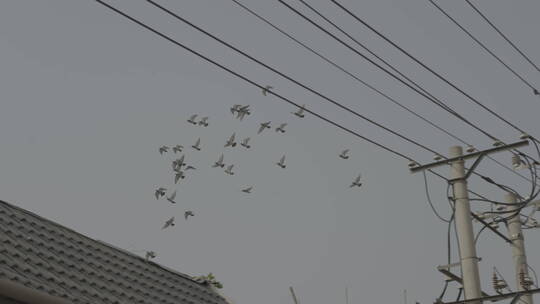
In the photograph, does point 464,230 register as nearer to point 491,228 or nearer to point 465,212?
point 465,212

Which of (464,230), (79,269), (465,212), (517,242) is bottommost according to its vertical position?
(79,269)

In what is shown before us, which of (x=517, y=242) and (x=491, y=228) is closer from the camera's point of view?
(x=491, y=228)

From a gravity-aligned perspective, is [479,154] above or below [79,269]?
above

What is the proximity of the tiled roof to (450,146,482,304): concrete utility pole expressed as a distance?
4.22 m

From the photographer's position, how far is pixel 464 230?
1454 centimetres

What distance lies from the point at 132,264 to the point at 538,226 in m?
9.43

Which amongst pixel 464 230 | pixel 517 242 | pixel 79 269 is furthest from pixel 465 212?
pixel 79 269

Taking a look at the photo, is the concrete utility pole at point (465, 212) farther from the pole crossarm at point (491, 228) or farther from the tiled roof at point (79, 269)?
the tiled roof at point (79, 269)

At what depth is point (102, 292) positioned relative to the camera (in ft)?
42.7

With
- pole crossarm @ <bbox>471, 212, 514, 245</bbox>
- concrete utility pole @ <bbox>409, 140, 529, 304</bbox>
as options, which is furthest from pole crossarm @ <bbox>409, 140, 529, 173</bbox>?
pole crossarm @ <bbox>471, 212, 514, 245</bbox>

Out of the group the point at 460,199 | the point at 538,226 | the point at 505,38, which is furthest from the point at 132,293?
the point at 538,226

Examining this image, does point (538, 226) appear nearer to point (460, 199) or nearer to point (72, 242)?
point (460, 199)

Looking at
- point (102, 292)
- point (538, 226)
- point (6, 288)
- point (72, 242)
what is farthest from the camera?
point (538, 226)

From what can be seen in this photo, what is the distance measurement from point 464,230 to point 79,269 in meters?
6.04
